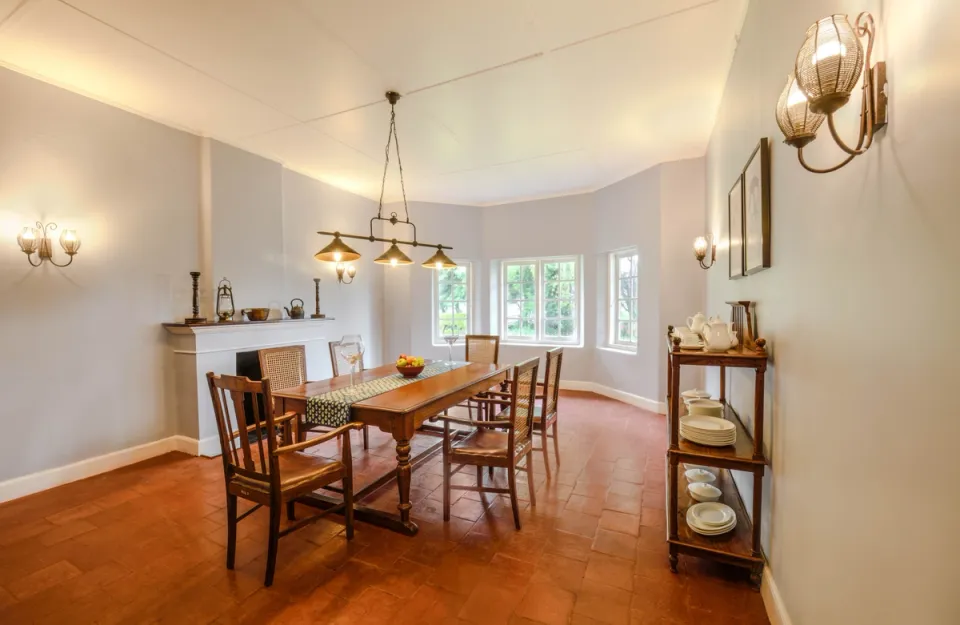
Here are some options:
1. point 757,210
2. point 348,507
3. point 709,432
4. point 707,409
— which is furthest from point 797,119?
point 348,507

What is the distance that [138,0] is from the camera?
2064 millimetres

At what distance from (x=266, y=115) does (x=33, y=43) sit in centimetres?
130

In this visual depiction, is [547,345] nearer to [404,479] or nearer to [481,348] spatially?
[481,348]

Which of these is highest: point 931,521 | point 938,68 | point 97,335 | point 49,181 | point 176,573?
point 49,181

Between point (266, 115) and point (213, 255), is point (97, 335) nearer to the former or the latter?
point (213, 255)

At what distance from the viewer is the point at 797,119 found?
3.70ft

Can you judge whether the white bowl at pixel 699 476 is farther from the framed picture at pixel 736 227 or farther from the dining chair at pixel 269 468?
the dining chair at pixel 269 468

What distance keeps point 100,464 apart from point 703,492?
14.1 ft

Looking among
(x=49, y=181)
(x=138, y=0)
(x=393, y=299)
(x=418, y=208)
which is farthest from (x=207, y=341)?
(x=418, y=208)

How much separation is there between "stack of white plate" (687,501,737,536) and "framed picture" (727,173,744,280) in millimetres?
1301

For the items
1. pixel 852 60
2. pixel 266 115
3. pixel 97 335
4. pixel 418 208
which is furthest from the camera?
pixel 418 208

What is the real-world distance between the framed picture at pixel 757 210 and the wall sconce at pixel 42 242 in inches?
171

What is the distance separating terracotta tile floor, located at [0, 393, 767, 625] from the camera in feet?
5.71

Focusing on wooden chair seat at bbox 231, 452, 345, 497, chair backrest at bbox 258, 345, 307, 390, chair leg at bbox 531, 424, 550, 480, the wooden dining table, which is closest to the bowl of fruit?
the wooden dining table
